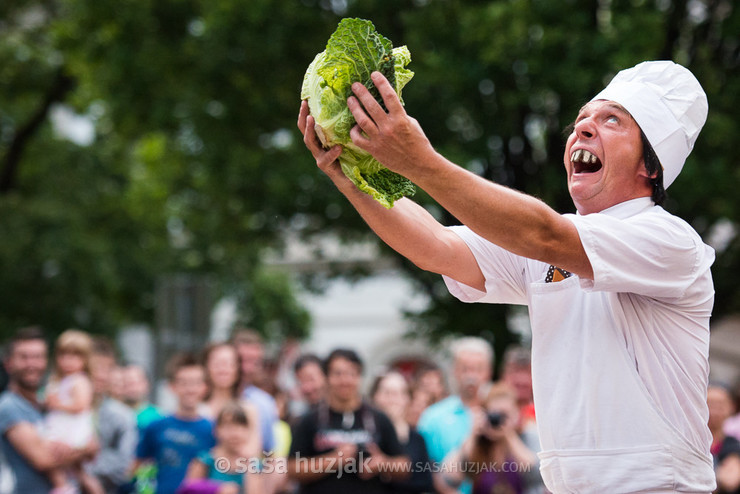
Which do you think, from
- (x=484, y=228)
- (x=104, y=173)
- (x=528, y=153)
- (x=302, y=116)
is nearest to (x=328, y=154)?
(x=302, y=116)

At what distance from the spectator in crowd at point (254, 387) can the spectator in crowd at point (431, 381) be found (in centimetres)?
163

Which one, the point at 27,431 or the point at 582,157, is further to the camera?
the point at 27,431

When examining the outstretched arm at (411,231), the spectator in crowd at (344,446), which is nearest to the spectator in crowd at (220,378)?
the spectator in crowd at (344,446)

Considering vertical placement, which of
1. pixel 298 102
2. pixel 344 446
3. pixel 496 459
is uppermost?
pixel 298 102

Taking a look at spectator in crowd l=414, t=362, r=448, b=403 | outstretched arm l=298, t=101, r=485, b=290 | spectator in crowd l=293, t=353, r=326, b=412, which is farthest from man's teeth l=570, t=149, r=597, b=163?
spectator in crowd l=414, t=362, r=448, b=403

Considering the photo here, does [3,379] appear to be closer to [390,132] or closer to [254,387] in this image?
[254,387]

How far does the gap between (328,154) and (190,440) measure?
5.31 meters

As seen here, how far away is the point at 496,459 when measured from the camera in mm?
7098

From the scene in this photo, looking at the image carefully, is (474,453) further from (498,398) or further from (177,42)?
(177,42)

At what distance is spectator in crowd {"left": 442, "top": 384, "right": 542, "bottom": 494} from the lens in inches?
278

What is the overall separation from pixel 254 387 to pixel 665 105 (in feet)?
21.2

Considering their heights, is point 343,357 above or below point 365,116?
above

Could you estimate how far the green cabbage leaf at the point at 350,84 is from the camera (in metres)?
2.74

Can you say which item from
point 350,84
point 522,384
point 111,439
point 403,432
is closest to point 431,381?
point 522,384
